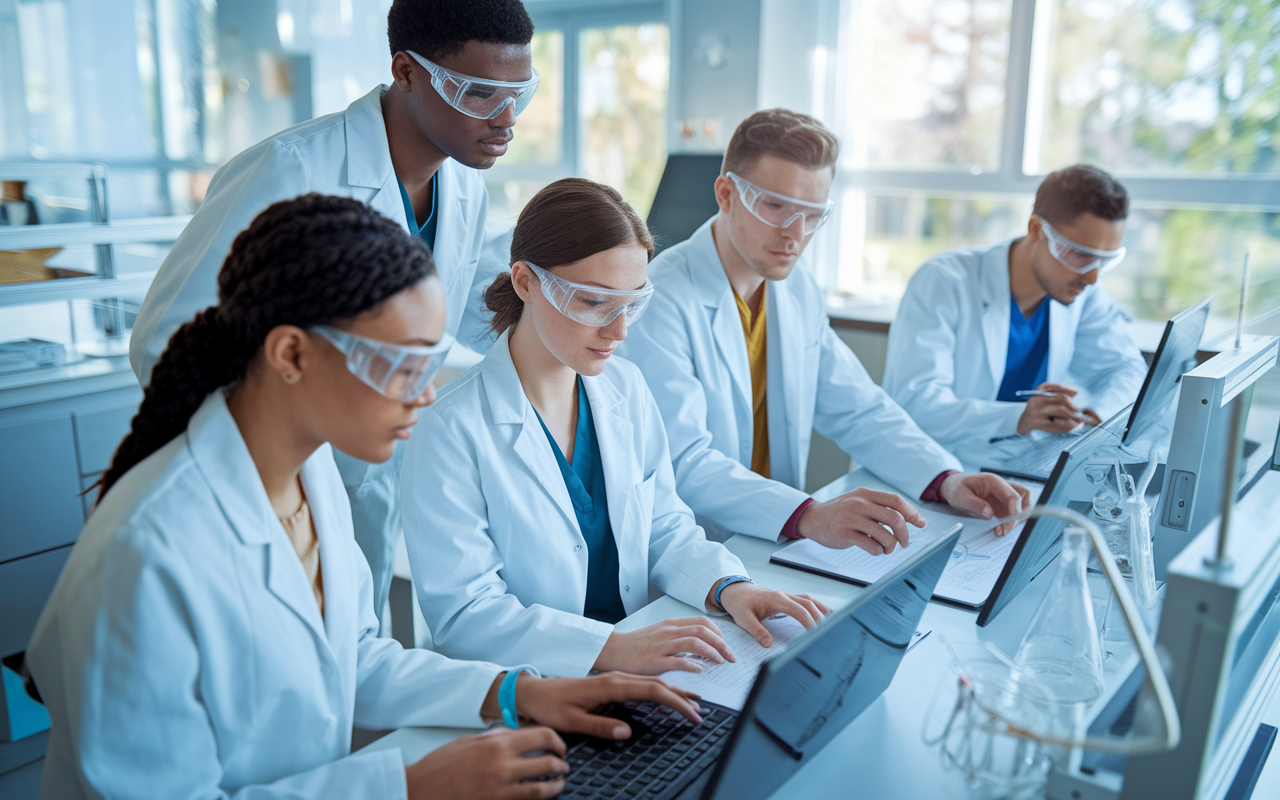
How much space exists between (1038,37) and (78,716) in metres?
4.32

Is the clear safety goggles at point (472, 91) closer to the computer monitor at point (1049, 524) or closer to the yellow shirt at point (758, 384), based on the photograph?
the yellow shirt at point (758, 384)

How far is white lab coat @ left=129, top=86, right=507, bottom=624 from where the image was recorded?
1.62 m

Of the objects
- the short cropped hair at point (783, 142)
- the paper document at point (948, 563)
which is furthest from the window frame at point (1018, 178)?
the paper document at point (948, 563)

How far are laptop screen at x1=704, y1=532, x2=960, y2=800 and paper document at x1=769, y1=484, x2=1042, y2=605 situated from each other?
377 millimetres

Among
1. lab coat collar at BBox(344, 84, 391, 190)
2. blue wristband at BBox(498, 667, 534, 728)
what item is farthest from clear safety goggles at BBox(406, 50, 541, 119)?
blue wristband at BBox(498, 667, 534, 728)

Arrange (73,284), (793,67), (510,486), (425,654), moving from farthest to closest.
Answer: (793,67)
(73,284)
(510,486)
(425,654)

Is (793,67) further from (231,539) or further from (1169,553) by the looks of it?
(231,539)

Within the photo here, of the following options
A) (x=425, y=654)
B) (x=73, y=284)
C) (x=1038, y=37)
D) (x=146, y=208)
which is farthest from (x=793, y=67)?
(x=425, y=654)

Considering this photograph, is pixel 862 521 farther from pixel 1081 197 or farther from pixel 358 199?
pixel 1081 197

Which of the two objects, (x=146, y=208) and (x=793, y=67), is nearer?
(x=146, y=208)

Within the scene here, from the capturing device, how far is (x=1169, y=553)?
1478mm

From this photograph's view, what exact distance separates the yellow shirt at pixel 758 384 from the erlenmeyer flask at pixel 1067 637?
1168 mm

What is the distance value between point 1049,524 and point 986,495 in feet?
1.80

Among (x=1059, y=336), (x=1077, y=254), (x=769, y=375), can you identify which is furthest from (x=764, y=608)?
(x=1059, y=336)
